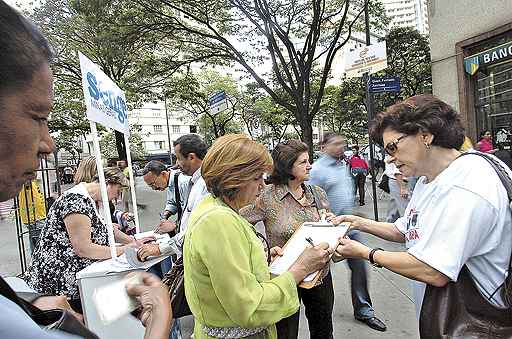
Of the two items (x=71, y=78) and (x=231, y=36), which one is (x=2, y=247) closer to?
(x=231, y=36)

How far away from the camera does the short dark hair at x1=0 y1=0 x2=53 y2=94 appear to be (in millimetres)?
657

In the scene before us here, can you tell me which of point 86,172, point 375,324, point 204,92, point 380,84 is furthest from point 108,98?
point 204,92

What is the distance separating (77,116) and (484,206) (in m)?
21.9

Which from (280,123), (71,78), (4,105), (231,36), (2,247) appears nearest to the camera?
(4,105)

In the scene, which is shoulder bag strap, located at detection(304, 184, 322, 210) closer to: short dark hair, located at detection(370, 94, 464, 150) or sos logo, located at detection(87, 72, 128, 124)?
short dark hair, located at detection(370, 94, 464, 150)

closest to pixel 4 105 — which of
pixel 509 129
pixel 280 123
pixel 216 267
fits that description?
pixel 216 267

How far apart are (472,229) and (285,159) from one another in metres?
1.88

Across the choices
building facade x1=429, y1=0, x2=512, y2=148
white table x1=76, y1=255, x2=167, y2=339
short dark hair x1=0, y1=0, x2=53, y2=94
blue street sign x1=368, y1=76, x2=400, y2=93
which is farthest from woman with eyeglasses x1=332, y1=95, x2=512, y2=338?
building facade x1=429, y1=0, x2=512, y2=148

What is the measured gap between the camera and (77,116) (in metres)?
20.7

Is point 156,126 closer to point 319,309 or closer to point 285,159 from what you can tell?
point 285,159

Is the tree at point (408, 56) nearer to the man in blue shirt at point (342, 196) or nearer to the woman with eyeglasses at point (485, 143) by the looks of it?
the woman with eyeglasses at point (485, 143)

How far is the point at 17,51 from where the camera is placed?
0.67m

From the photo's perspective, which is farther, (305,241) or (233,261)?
(305,241)

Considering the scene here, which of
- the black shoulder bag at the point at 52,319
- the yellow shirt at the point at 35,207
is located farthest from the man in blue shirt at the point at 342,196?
the yellow shirt at the point at 35,207
